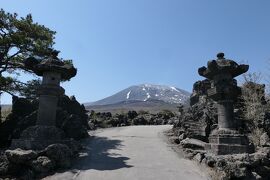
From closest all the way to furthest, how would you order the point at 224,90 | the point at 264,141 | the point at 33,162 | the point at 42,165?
the point at 42,165
the point at 33,162
the point at 224,90
the point at 264,141

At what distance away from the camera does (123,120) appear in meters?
26.7

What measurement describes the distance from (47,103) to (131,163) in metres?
4.07

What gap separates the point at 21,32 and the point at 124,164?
416 inches

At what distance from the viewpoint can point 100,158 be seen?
11.5 metres

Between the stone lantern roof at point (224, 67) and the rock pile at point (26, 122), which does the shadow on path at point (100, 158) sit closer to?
the rock pile at point (26, 122)

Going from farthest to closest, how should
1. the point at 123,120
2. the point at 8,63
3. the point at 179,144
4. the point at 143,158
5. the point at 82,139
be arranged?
the point at 123,120 < the point at 8,63 < the point at 82,139 < the point at 179,144 < the point at 143,158

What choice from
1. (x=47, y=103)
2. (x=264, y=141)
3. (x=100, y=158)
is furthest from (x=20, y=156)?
(x=264, y=141)

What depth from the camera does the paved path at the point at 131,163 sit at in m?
8.76

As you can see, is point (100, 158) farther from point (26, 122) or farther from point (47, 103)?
point (26, 122)

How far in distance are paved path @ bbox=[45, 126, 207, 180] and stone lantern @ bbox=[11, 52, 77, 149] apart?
151 cm

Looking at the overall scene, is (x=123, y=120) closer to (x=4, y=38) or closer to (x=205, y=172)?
(x=4, y=38)

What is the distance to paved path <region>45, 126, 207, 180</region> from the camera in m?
8.76

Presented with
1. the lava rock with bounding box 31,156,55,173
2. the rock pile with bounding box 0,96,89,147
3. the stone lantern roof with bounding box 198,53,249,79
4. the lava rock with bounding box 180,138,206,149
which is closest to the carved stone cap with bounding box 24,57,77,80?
the lava rock with bounding box 31,156,55,173

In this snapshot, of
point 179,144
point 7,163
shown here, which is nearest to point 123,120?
point 179,144
